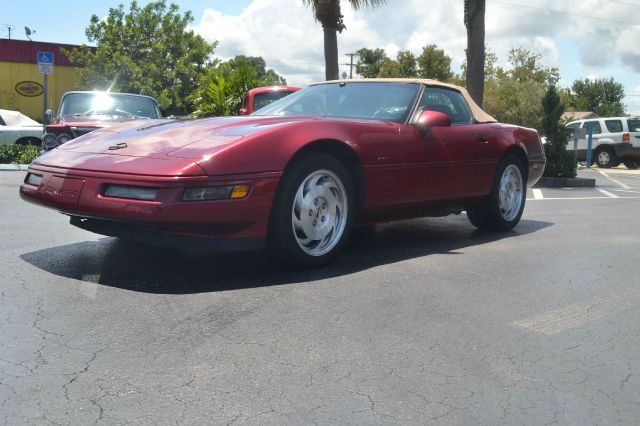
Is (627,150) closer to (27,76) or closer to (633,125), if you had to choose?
(633,125)

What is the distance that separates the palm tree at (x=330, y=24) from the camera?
1694 cm

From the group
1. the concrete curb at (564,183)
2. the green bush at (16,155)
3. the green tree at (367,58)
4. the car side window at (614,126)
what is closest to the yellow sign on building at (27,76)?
the green bush at (16,155)

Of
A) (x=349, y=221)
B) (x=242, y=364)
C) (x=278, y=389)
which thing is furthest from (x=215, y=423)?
(x=349, y=221)

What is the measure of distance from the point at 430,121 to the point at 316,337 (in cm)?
261

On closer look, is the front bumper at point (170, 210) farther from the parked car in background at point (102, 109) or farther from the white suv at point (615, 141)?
the white suv at point (615, 141)

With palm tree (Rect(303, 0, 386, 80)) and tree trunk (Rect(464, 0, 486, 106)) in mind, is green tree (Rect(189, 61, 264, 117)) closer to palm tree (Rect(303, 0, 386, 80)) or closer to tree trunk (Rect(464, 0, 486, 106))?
palm tree (Rect(303, 0, 386, 80))

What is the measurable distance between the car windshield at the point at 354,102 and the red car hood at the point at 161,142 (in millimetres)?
666

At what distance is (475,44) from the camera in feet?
48.2

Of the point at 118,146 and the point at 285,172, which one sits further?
the point at 118,146

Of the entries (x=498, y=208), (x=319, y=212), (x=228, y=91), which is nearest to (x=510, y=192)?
(x=498, y=208)

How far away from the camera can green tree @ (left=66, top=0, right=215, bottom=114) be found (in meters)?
33.0

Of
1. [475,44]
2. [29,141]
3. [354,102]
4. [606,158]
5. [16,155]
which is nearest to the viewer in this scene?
[354,102]

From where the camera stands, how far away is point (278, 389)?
9.06ft

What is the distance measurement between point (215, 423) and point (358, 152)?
2.80m
